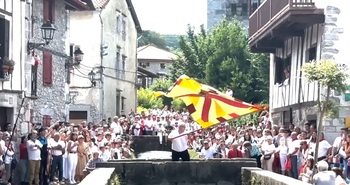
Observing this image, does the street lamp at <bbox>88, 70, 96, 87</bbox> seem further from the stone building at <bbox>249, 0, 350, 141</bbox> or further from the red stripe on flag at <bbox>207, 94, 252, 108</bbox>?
the red stripe on flag at <bbox>207, 94, 252, 108</bbox>

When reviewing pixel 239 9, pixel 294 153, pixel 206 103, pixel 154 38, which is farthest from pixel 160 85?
pixel 294 153

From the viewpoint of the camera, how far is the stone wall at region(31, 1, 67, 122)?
3135 cm

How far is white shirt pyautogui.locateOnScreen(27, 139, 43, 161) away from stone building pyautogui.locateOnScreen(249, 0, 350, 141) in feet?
24.7

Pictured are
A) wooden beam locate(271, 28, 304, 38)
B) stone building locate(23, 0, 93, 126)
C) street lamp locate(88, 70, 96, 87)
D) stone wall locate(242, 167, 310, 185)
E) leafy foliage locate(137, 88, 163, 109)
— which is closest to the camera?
stone wall locate(242, 167, 310, 185)

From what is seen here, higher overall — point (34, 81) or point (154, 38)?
point (154, 38)

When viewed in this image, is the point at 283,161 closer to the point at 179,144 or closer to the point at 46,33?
the point at 179,144

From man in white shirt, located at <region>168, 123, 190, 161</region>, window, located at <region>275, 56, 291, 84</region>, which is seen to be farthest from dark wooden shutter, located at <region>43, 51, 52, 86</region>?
man in white shirt, located at <region>168, 123, 190, 161</region>

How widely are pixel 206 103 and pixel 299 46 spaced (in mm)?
7586

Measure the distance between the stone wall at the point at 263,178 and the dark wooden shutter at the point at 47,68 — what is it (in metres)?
14.6

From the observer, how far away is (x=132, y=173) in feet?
64.3

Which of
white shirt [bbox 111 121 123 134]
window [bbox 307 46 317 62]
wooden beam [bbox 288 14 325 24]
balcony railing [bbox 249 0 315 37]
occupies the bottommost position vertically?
white shirt [bbox 111 121 123 134]

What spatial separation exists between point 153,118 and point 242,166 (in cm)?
2111

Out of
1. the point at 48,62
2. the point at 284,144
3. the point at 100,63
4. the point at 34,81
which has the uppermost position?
the point at 100,63

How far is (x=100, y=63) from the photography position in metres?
46.9
